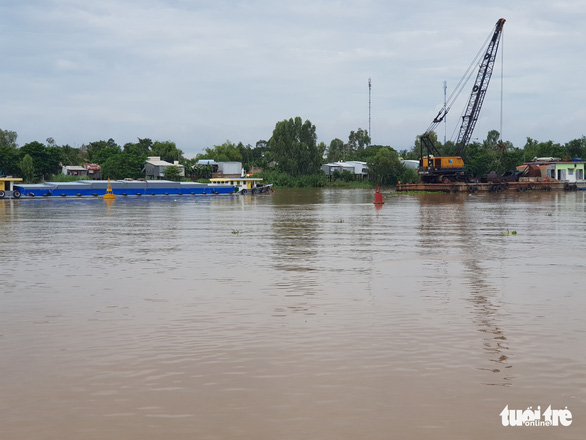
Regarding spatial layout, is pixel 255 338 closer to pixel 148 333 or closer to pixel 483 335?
pixel 148 333

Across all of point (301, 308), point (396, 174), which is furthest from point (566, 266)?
point (396, 174)

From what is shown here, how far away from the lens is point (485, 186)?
115m

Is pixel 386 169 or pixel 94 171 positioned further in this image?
pixel 94 171

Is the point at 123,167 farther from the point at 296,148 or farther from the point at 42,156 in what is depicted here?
the point at 296,148

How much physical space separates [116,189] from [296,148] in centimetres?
6619

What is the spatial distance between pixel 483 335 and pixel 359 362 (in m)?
2.60

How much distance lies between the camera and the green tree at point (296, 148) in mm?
164000

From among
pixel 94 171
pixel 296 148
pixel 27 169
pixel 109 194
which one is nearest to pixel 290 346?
pixel 109 194

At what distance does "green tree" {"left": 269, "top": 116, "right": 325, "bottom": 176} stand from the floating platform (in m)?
48.9

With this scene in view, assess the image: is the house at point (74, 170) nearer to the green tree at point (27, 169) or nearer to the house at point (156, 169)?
the house at point (156, 169)

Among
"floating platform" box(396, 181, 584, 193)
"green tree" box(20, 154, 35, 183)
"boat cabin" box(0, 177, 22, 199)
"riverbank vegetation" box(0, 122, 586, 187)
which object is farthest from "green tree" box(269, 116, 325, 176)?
"boat cabin" box(0, 177, 22, 199)

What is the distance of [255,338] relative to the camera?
35.9ft

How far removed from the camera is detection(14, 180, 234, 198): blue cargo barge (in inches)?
3903

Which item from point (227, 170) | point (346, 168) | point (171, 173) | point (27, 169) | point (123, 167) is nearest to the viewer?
point (27, 169)
